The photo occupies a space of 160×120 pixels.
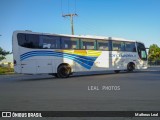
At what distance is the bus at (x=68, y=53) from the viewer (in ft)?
68.4

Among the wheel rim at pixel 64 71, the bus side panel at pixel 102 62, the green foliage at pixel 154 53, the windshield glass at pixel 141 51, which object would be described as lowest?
the wheel rim at pixel 64 71

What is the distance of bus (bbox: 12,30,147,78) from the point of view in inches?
821

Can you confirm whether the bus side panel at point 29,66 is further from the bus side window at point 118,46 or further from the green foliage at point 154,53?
the green foliage at point 154,53

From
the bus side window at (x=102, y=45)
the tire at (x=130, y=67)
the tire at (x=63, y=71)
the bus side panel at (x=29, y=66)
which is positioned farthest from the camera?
the tire at (x=130, y=67)

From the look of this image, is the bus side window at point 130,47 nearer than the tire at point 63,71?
No

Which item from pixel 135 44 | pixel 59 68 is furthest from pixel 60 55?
pixel 135 44

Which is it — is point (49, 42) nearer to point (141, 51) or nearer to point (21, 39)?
point (21, 39)

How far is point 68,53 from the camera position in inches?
920

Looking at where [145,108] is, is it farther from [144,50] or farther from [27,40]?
[144,50]

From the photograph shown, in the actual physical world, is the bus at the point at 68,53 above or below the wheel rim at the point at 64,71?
above

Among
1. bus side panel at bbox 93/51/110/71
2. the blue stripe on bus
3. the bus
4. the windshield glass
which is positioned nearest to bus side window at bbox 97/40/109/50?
the bus

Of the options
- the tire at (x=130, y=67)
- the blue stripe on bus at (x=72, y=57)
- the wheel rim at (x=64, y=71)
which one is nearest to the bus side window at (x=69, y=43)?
the blue stripe on bus at (x=72, y=57)

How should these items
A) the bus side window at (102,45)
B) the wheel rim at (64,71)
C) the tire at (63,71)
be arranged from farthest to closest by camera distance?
1. the bus side window at (102,45)
2. the wheel rim at (64,71)
3. the tire at (63,71)

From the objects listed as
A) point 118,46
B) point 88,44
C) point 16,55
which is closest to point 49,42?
point 16,55
